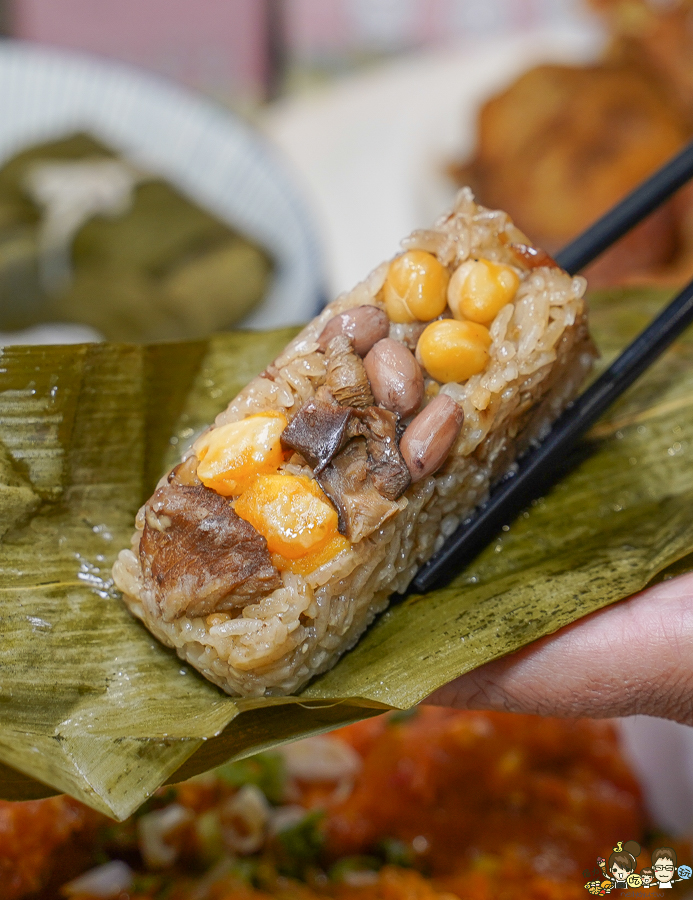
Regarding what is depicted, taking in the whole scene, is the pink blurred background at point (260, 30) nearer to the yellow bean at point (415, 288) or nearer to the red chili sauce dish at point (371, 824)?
the yellow bean at point (415, 288)

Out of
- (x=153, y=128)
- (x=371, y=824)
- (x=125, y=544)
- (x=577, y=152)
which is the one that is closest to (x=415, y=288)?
(x=125, y=544)

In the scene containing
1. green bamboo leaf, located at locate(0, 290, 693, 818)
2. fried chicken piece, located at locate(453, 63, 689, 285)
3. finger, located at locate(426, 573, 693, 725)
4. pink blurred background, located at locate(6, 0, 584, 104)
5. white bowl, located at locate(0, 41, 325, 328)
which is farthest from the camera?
pink blurred background, located at locate(6, 0, 584, 104)

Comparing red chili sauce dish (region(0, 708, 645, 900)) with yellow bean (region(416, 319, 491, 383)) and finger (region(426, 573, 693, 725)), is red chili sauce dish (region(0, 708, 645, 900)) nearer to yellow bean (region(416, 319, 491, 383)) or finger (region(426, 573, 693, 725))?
finger (region(426, 573, 693, 725))

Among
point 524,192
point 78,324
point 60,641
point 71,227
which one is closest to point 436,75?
point 524,192

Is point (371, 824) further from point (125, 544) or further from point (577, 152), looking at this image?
point (577, 152)

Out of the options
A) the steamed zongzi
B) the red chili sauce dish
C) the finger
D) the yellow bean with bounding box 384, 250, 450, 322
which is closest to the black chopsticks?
the steamed zongzi
